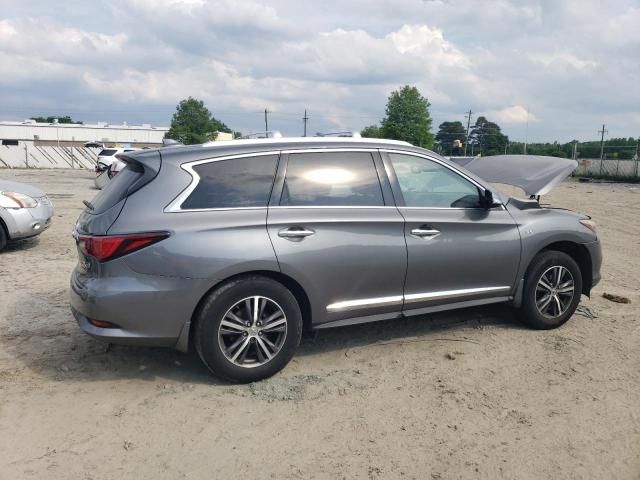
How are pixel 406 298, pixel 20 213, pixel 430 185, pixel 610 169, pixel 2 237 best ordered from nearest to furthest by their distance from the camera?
1. pixel 406 298
2. pixel 430 185
3. pixel 2 237
4. pixel 20 213
5. pixel 610 169

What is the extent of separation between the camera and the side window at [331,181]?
4.30 m

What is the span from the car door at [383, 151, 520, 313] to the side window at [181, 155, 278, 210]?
42.1 inches

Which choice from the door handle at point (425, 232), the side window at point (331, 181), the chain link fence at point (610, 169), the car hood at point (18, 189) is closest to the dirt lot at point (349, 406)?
the door handle at point (425, 232)

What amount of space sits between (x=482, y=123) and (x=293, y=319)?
318 feet

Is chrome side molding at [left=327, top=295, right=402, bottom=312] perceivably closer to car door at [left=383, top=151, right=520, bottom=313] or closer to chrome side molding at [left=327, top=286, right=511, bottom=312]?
chrome side molding at [left=327, top=286, right=511, bottom=312]

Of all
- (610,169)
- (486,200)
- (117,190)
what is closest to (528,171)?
(486,200)

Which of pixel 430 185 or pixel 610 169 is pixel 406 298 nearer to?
pixel 430 185

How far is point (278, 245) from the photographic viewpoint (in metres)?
4.06

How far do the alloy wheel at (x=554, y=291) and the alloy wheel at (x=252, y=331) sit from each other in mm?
2568

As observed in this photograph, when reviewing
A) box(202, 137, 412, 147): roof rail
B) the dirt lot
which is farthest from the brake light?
the dirt lot

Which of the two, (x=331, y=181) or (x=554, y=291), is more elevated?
(x=331, y=181)

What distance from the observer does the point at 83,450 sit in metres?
3.28

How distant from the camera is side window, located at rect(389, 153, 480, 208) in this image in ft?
15.5

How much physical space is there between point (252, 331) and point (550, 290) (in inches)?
114
